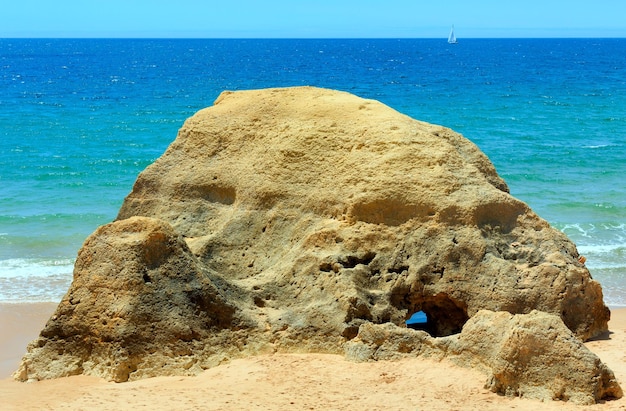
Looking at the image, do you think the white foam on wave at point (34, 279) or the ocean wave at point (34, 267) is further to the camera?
the ocean wave at point (34, 267)

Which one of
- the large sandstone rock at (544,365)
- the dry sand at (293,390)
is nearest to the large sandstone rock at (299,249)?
the dry sand at (293,390)

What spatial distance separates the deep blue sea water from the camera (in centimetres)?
1507

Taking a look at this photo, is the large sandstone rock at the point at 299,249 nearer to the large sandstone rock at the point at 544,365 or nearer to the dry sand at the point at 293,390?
the dry sand at the point at 293,390

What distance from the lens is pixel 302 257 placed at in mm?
8055

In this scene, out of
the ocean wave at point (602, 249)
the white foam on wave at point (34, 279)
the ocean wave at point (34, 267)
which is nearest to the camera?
the white foam on wave at point (34, 279)

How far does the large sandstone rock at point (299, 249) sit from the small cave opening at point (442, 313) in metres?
0.02

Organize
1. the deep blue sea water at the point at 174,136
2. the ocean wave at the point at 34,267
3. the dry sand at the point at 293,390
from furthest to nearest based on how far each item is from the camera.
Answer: the deep blue sea water at the point at 174,136
the ocean wave at the point at 34,267
the dry sand at the point at 293,390

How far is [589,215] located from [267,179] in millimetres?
10183

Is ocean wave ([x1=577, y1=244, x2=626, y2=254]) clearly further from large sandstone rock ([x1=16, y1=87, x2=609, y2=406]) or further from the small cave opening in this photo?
the small cave opening

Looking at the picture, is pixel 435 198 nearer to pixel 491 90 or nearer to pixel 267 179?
pixel 267 179

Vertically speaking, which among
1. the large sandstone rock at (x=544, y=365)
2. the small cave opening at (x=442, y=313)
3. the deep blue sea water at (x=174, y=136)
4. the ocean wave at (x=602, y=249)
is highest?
the deep blue sea water at (x=174, y=136)

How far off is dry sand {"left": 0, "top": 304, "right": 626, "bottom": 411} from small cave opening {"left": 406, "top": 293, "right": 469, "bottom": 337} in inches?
33.4

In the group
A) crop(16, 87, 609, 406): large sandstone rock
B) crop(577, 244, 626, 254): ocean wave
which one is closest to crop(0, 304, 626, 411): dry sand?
crop(16, 87, 609, 406): large sandstone rock

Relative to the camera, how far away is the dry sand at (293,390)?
6.57 meters
